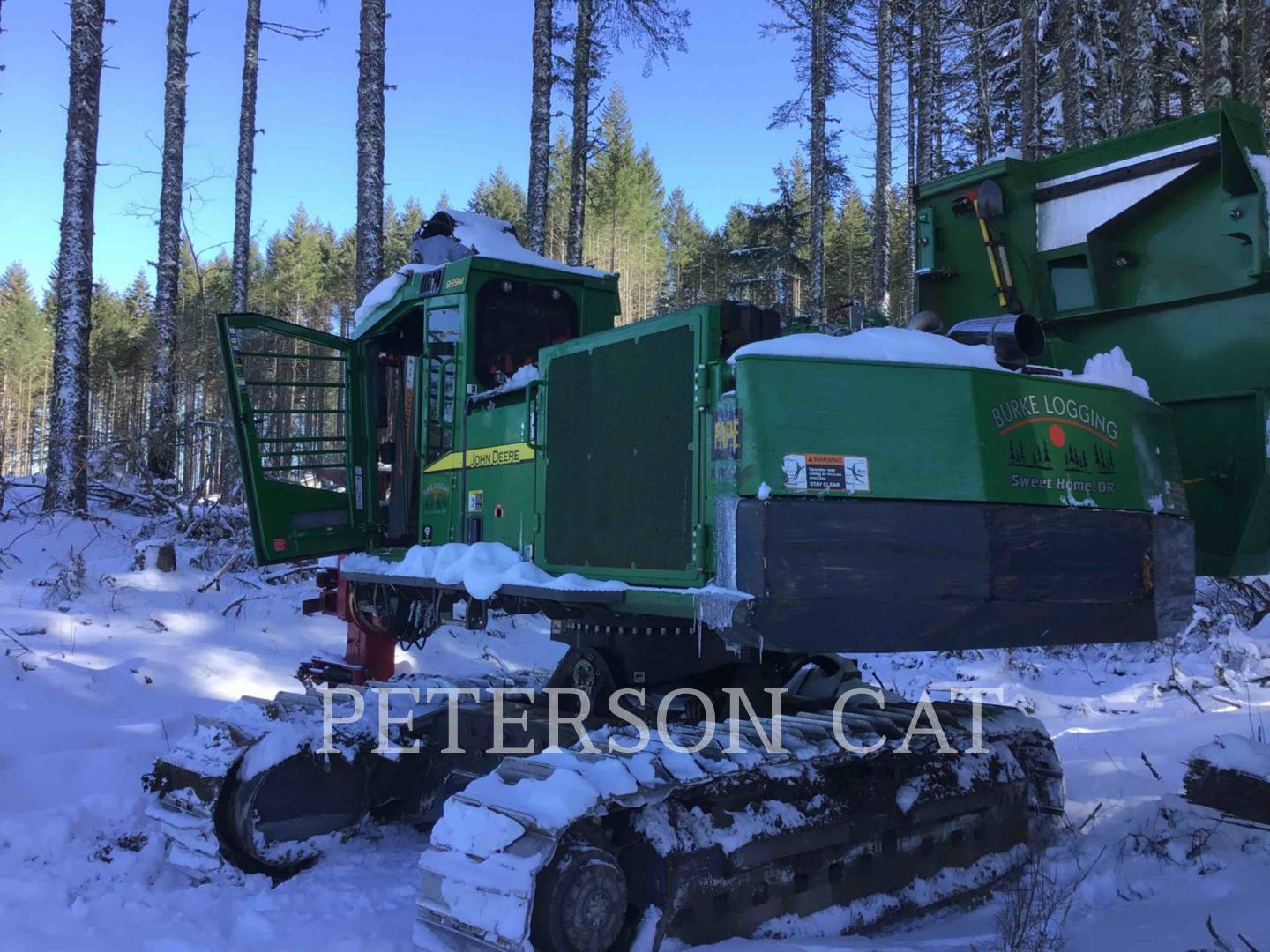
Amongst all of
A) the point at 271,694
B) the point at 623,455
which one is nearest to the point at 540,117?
the point at 271,694

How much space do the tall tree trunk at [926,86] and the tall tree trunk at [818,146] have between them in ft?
6.84

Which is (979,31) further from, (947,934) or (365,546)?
(947,934)

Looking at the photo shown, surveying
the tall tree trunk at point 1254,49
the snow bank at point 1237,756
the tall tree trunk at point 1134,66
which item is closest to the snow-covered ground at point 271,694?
the snow bank at point 1237,756

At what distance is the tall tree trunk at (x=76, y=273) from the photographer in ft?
38.3

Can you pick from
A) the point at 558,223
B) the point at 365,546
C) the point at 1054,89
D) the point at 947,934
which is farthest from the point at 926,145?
the point at 558,223

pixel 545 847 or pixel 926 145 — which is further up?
pixel 926 145

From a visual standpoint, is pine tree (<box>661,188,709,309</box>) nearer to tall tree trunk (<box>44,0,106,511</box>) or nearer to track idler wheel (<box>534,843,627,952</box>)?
tall tree trunk (<box>44,0,106,511</box>)

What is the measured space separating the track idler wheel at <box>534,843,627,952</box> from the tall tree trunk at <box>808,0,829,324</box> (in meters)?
17.9

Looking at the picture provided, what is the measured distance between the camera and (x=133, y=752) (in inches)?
228

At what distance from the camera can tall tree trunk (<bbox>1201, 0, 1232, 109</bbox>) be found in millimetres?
10070

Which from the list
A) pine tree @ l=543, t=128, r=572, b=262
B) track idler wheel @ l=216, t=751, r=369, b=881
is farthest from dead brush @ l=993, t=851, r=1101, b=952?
pine tree @ l=543, t=128, r=572, b=262

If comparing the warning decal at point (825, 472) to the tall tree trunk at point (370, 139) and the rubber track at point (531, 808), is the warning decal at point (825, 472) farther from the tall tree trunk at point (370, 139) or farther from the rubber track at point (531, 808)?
the tall tree trunk at point (370, 139)

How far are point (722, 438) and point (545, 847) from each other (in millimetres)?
1557

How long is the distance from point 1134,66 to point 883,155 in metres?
10.6
